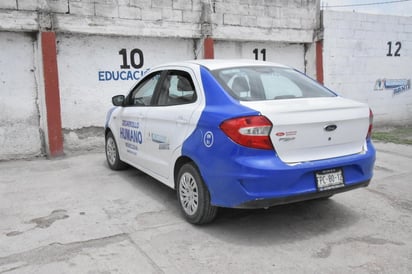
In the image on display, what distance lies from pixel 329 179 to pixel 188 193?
4.66 ft

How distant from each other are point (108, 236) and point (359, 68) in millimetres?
9690

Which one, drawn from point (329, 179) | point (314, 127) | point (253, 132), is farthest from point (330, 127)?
point (253, 132)

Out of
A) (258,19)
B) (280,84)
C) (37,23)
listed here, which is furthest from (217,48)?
(280,84)

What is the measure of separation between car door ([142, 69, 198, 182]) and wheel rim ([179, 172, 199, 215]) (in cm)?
30

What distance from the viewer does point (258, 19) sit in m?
9.80

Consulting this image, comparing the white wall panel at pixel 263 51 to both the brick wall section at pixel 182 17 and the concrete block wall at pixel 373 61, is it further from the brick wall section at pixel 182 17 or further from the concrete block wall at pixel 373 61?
the concrete block wall at pixel 373 61

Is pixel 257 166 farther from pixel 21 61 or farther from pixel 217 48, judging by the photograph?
pixel 217 48

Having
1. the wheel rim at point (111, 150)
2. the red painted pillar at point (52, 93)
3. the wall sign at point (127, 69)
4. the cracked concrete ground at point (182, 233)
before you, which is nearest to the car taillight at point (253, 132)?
the cracked concrete ground at point (182, 233)

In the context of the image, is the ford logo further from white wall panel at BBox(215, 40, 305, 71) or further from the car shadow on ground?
white wall panel at BBox(215, 40, 305, 71)

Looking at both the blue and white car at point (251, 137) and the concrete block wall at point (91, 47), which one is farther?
the concrete block wall at point (91, 47)

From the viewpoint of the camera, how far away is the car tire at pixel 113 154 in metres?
6.48

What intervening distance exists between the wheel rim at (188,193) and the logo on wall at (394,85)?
30.8 feet

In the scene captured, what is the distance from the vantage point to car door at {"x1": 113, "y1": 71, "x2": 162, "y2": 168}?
5.30 m

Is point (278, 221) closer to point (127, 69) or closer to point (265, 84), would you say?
point (265, 84)
